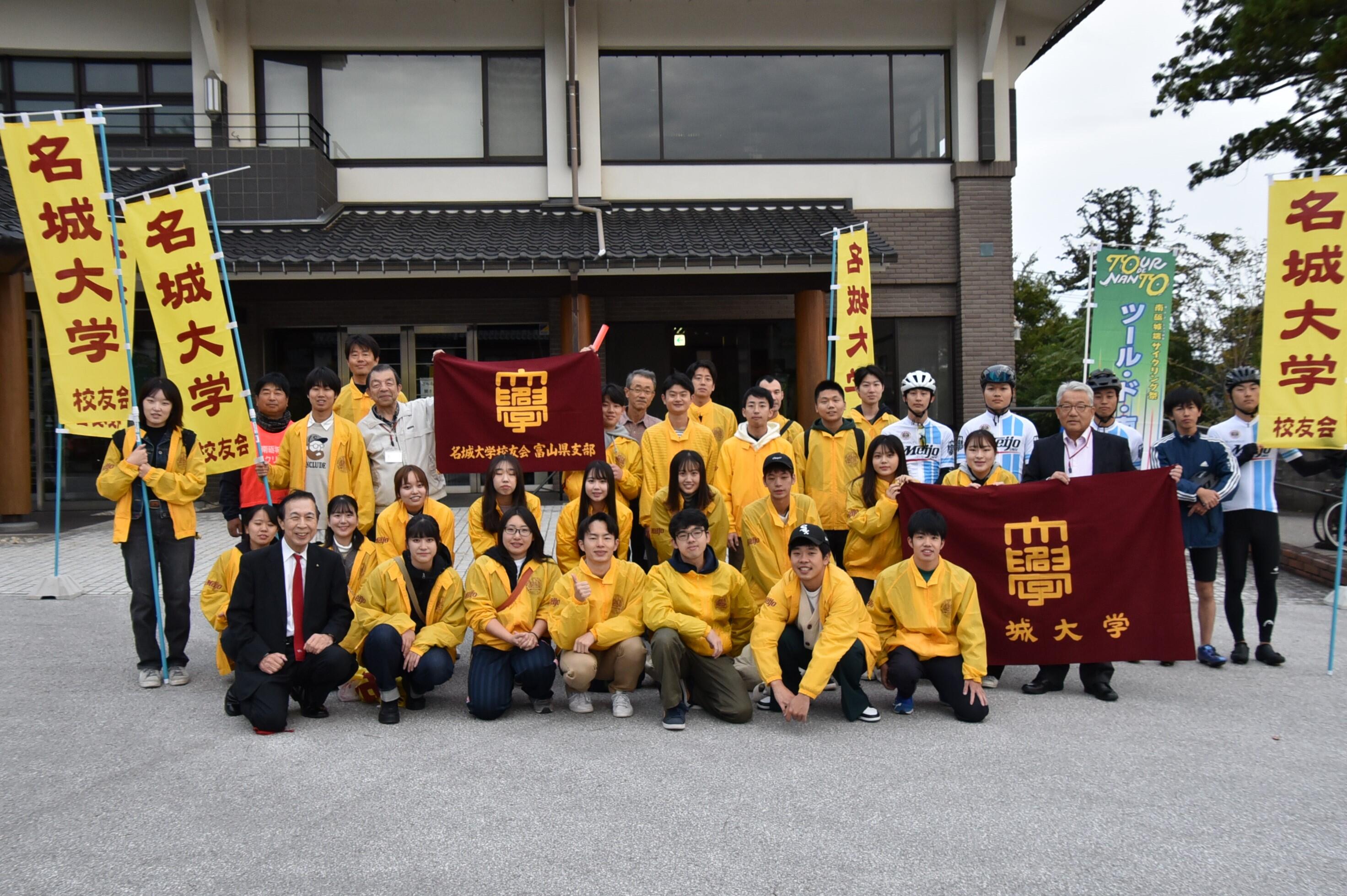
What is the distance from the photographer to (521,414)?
6816mm

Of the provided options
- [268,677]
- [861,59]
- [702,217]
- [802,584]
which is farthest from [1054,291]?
[268,677]

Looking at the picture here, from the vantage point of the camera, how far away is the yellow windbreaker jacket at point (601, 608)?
16.8 ft

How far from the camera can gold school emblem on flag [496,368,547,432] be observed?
22.3ft

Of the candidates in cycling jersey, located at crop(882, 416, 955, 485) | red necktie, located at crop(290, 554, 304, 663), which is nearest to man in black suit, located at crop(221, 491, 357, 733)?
red necktie, located at crop(290, 554, 304, 663)

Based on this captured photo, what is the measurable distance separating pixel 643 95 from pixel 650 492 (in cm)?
947

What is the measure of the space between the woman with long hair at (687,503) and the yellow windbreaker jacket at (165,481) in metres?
2.82

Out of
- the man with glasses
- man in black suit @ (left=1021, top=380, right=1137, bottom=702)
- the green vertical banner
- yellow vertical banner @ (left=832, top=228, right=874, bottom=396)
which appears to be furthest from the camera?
the green vertical banner

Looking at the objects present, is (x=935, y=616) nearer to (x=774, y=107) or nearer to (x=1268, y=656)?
(x=1268, y=656)

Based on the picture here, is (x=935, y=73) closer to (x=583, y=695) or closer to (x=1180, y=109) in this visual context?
(x=1180, y=109)

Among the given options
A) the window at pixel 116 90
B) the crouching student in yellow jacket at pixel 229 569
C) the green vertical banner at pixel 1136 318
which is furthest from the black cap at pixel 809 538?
the window at pixel 116 90

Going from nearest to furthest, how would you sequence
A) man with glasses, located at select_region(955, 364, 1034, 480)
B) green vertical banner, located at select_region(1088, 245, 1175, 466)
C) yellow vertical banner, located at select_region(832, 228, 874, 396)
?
man with glasses, located at select_region(955, 364, 1034, 480), yellow vertical banner, located at select_region(832, 228, 874, 396), green vertical banner, located at select_region(1088, 245, 1175, 466)

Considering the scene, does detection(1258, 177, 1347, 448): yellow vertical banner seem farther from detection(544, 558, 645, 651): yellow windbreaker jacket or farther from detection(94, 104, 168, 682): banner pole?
detection(94, 104, 168, 682): banner pole

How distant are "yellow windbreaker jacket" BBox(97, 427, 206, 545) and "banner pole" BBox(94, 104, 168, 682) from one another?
0.06 metres

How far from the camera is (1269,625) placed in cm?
604
